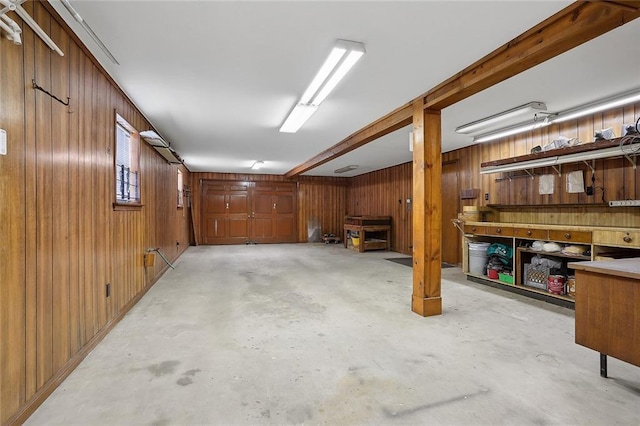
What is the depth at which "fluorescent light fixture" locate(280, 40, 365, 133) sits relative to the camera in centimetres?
238

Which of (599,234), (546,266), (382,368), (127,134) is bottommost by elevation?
(382,368)

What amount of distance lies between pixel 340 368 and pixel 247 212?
875 cm

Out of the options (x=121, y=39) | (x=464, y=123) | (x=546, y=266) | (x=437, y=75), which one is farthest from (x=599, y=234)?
(x=121, y=39)

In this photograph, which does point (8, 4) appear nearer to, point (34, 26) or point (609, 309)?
point (34, 26)

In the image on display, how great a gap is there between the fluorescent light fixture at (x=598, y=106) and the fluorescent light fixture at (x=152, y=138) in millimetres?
4952

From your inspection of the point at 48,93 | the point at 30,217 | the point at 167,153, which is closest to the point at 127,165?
the point at 167,153

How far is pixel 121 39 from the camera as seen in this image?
2.28 metres

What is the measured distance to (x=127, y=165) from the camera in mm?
3654

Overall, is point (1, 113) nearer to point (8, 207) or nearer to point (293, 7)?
point (8, 207)

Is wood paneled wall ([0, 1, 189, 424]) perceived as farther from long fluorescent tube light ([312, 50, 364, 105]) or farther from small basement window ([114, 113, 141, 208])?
long fluorescent tube light ([312, 50, 364, 105])

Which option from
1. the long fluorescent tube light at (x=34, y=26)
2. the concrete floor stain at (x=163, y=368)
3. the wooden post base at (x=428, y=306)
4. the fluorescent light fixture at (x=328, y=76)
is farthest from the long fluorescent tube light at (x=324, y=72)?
the concrete floor stain at (x=163, y=368)

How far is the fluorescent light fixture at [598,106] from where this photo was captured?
126 inches

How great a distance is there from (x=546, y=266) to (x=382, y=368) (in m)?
2.92

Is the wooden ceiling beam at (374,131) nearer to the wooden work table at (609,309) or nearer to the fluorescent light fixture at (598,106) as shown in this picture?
the fluorescent light fixture at (598,106)
